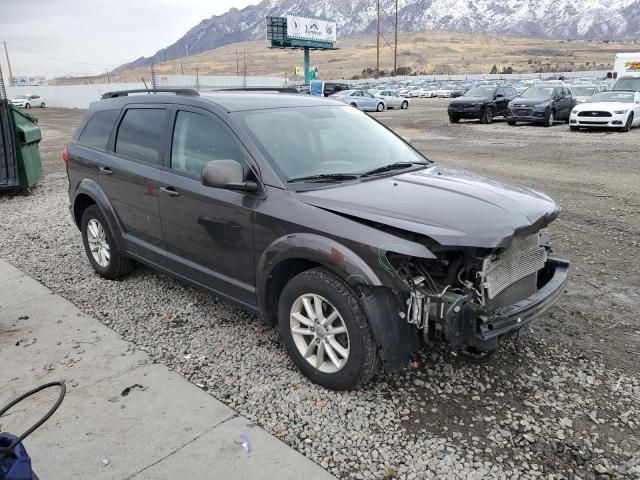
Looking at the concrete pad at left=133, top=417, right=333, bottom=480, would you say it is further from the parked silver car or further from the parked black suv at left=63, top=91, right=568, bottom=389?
the parked silver car

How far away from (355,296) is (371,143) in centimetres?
162

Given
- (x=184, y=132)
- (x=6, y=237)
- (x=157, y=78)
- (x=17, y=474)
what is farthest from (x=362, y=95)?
(x=17, y=474)

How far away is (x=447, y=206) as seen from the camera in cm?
312

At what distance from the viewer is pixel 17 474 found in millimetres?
1706

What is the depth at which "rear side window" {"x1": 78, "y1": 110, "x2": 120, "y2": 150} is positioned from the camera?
201 inches

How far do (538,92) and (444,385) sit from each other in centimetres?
1941

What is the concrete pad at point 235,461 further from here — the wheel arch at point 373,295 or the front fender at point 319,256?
the front fender at point 319,256

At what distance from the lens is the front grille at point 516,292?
316cm

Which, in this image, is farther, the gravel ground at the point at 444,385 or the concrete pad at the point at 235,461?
the gravel ground at the point at 444,385

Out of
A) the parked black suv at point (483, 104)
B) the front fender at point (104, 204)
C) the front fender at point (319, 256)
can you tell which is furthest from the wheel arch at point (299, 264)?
the parked black suv at point (483, 104)

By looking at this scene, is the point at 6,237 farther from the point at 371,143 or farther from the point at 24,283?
the point at 371,143

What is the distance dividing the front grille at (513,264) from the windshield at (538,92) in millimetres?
18346

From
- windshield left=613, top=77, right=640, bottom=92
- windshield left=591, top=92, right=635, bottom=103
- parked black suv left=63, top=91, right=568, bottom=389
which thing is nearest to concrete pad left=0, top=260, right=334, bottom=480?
parked black suv left=63, top=91, right=568, bottom=389

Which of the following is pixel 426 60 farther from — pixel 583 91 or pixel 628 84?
pixel 628 84
